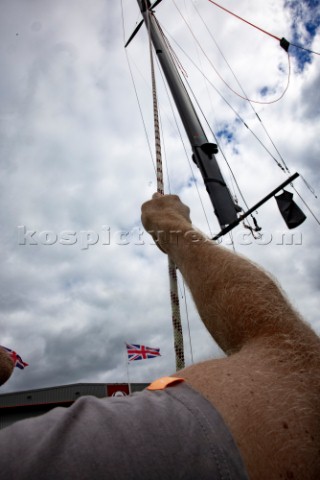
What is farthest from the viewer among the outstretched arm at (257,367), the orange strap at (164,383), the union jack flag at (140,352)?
the union jack flag at (140,352)

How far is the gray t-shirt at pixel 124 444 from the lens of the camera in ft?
1.84

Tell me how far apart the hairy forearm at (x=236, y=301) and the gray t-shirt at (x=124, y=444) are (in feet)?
1.48

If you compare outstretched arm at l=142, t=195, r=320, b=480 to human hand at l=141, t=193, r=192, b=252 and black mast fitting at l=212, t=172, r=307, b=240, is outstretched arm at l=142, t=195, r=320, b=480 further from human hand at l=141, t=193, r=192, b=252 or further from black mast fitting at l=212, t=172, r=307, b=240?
black mast fitting at l=212, t=172, r=307, b=240

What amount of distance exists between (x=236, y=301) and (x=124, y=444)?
0.70m

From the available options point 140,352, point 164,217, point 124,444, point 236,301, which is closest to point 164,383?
point 124,444

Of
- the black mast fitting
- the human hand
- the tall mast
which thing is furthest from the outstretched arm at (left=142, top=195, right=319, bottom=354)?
the tall mast

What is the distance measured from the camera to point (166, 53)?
710 cm

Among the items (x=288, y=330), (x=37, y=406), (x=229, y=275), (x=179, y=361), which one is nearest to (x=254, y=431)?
(x=288, y=330)

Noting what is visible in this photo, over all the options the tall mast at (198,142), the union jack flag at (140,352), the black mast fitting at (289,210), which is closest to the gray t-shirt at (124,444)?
the black mast fitting at (289,210)

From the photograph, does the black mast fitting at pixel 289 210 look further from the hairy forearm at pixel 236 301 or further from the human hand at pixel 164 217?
the hairy forearm at pixel 236 301

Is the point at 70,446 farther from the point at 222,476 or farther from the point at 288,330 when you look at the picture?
→ the point at 288,330

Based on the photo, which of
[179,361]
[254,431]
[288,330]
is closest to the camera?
[254,431]

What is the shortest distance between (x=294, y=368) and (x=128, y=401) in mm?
548

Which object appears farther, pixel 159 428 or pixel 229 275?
pixel 229 275
